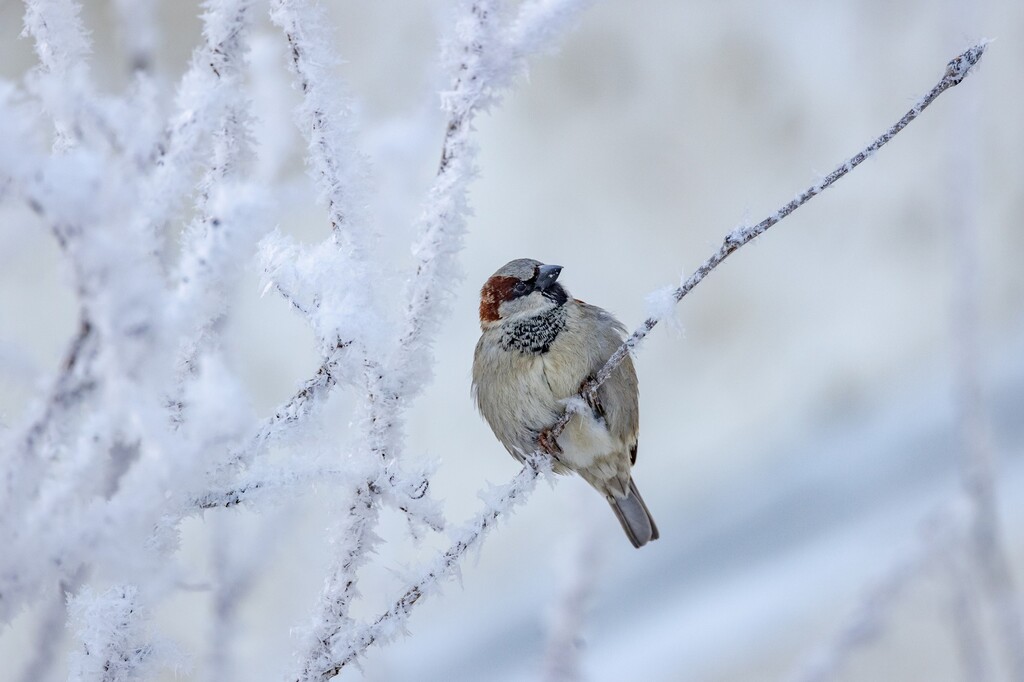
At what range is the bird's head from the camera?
48.1 inches

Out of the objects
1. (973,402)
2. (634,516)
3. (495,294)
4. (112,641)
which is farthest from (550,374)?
(112,641)

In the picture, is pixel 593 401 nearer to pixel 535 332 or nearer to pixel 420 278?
pixel 535 332

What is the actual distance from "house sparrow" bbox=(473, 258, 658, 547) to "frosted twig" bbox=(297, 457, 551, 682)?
0.55 meters

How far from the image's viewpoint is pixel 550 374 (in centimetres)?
113

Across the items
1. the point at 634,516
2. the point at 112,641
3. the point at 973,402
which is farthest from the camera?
the point at 634,516

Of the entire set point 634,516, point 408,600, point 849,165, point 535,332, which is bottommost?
point 408,600

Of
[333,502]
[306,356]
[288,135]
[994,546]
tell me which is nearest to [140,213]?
[333,502]

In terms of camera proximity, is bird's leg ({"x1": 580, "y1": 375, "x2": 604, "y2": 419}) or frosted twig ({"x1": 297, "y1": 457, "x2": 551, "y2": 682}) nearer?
frosted twig ({"x1": 297, "y1": 457, "x2": 551, "y2": 682})

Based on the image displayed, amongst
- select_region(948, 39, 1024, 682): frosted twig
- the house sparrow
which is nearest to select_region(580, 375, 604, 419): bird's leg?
the house sparrow

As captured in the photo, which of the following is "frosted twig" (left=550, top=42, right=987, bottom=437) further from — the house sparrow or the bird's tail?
the bird's tail

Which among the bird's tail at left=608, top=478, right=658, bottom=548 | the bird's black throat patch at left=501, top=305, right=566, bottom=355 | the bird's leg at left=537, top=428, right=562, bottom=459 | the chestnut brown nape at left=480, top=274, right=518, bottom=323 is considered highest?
the chestnut brown nape at left=480, top=274, right=518, bottom=323

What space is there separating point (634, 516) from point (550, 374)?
345 millimetres

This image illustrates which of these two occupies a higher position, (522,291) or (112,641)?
(522,291)

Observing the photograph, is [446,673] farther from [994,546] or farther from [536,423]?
[994,546]
